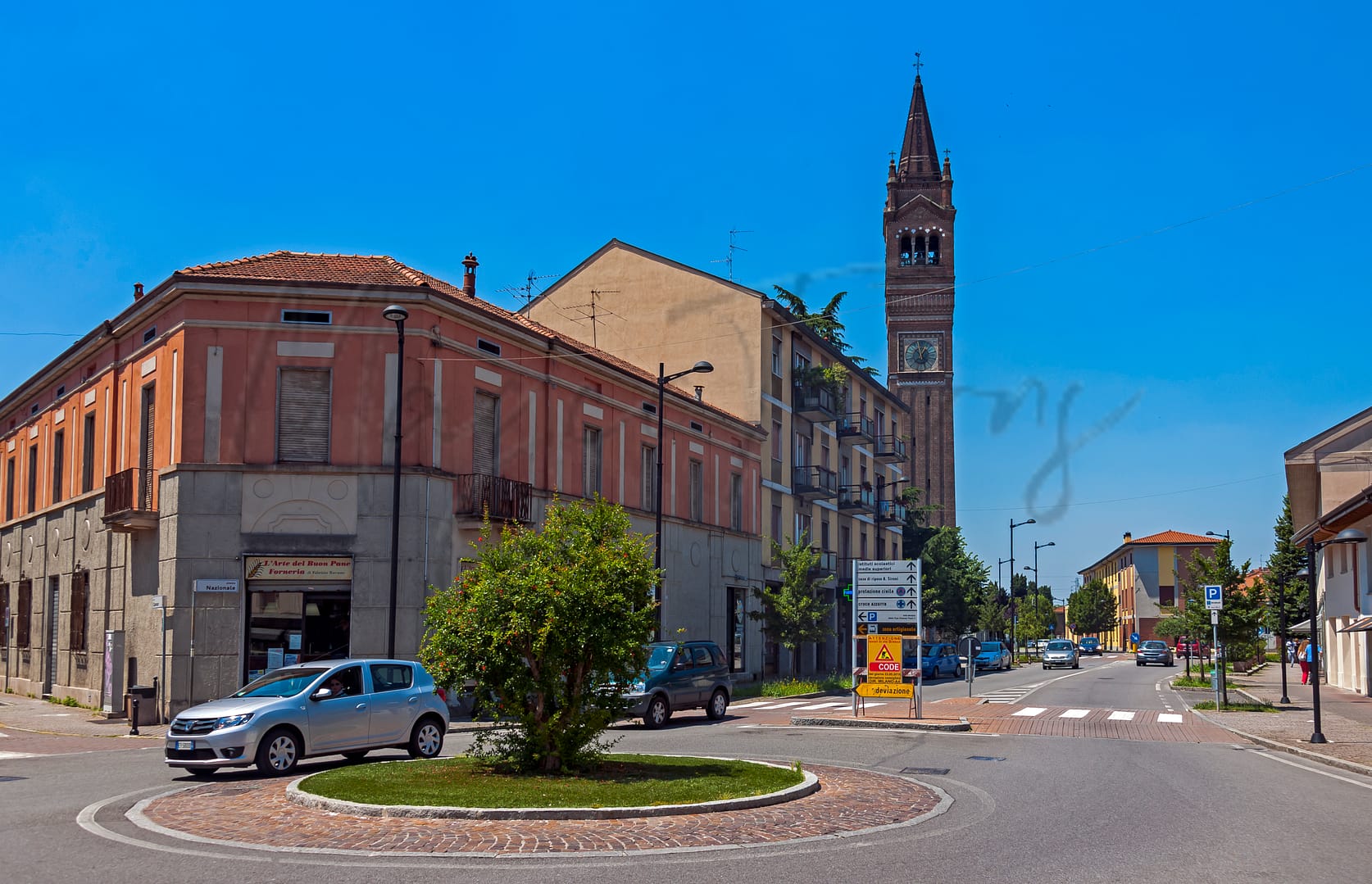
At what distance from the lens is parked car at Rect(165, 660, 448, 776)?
1514 cm

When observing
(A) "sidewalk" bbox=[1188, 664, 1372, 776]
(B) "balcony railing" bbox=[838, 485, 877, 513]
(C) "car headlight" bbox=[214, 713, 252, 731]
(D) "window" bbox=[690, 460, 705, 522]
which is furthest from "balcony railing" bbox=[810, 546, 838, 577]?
(C) "car headlight" bbox=[214, 713, 252, 731]

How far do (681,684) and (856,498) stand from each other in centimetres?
3452

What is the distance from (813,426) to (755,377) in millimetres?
7627

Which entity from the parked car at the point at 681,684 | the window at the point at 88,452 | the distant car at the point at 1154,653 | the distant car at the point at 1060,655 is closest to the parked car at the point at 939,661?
the distant car at the point at 1060,655

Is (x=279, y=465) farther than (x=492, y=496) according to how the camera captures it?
No

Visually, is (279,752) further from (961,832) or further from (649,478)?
(649,478)

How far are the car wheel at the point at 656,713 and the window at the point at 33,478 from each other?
2242 cm

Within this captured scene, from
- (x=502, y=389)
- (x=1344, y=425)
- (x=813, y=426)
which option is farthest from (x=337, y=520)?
(x=1344, y=425)

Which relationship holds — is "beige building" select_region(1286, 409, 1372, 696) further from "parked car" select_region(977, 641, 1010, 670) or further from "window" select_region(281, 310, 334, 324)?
"window" select_region(281, 310, 334, 324)

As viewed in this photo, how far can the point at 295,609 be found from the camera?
85.8 feet

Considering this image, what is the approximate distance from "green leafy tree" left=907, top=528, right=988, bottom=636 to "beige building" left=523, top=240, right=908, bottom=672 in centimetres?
1091

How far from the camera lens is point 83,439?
1270 inches

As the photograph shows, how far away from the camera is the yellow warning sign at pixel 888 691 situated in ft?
81.8

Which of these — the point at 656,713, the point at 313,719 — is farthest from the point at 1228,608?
the point at 313,719
